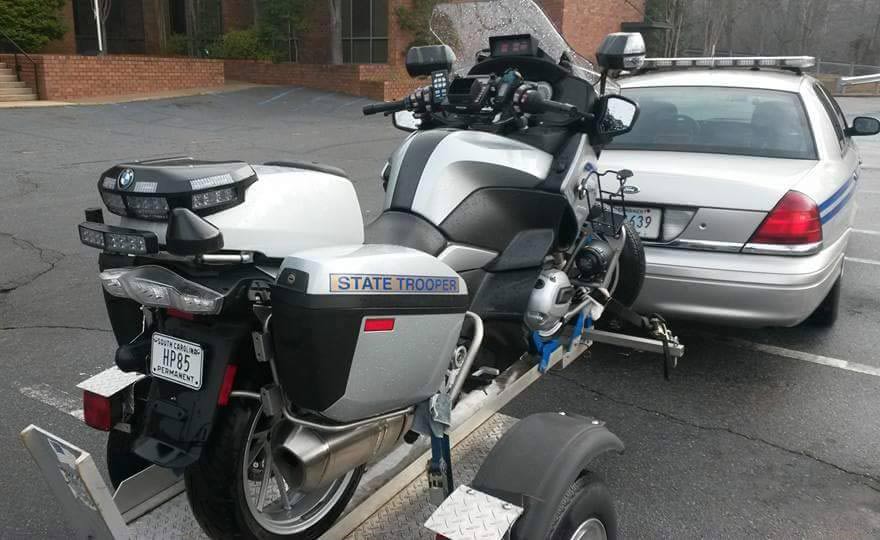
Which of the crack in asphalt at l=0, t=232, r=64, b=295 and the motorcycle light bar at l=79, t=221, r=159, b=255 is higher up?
the motorcycle light bar at l=79, t=221, r=159, b=255

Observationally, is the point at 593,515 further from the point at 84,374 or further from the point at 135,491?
the point at 84,374

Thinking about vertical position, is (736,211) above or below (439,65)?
below

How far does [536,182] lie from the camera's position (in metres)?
2.98

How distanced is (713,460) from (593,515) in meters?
1.38

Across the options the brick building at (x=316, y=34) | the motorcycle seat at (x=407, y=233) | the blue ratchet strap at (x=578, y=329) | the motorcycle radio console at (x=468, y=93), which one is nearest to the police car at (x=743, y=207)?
the blue ratchet strap at (x=578, y=329)

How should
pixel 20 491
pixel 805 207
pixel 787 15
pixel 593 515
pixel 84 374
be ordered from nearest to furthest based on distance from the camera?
pixel 593 515, pixel 20 491, pixel 805 207, pixel 84 374, pixel 787 15

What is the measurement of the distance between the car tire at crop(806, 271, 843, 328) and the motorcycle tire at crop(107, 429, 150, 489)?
4.27 m

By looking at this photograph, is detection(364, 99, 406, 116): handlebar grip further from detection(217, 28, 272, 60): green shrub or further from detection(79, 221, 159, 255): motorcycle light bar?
detection(217, 28, 272, 60): green shrub

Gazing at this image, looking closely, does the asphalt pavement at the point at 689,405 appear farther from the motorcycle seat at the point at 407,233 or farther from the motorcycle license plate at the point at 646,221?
the motorcycle seat at the point at 407,233

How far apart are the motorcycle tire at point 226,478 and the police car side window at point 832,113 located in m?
4.52

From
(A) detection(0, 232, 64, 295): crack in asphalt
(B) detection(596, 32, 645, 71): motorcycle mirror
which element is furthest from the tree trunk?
(B) detection(596, 32, 645, 71): motorcycle mirror

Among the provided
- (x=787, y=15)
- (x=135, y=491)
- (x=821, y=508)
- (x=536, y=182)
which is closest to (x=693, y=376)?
(x=821, y=508)

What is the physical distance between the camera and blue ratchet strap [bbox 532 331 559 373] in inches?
121

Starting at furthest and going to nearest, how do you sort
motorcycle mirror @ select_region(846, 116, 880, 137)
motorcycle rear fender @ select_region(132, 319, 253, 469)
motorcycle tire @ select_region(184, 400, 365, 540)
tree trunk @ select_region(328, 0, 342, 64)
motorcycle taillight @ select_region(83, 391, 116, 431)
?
tree trunk @ select_region(328, 0, 342, 64)
motorcycle mirror @ select_region(846, 116, 880, 137)
motorcycle taillight @ select_region(83, 391, 116, 431)
motorcycle tire @ select_region(184, 400, 365, 540)
motorcycle rear fender @ select_region(132, 319, 253, 469)
